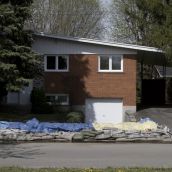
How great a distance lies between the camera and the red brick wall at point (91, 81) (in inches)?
1544

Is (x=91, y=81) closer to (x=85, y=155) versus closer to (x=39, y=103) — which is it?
(x=39, y=103)

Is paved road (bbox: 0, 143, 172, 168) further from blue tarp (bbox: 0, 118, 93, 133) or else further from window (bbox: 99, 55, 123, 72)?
window (bbox: 99, 55, 123, 72)

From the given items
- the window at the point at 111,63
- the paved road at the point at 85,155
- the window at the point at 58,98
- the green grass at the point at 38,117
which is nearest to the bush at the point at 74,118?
the green grass at the point at 38,117

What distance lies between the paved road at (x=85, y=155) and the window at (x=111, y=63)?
55.8 feet

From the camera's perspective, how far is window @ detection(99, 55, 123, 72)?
39188 mm

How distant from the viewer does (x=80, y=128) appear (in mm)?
23844

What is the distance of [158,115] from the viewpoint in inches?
1427

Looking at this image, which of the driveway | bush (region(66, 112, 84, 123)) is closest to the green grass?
bush (region(66, 112, 84, 123))

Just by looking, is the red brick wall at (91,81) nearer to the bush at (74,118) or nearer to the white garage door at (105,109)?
the white garage door at (105,109)

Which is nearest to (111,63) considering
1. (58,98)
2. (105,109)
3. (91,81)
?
(91,81)

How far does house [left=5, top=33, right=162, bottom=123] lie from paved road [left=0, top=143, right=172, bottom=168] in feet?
55.3

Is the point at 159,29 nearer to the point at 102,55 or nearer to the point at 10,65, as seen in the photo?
the point at 102,55

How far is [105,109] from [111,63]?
3.06m

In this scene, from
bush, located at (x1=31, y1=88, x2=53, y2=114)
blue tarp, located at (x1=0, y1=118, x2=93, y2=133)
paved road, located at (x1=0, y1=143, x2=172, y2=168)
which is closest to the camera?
paved road, located at (x1=0, y1=143, x2=172, y2=168)
